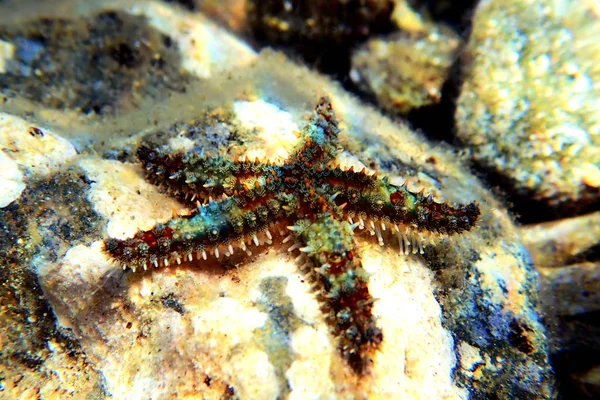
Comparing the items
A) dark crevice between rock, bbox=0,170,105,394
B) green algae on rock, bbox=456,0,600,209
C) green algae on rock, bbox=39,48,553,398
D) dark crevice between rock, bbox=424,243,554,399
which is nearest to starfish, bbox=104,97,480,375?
green algae on rock, bbox=39,48,553,398

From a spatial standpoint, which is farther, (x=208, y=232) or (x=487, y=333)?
(x=487, y=333)

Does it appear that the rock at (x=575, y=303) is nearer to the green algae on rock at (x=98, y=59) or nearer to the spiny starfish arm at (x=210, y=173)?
the spiny starfish arm at (x=210, y=173)

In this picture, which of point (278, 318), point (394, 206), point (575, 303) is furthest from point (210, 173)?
point (575, 303)

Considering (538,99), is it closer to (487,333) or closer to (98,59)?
(487,333)

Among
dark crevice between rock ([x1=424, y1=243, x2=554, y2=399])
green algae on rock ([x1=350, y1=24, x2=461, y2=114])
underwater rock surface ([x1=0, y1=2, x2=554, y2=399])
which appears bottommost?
underwater rock surface ([x1=0, y1=2, x2=554, y2=399])

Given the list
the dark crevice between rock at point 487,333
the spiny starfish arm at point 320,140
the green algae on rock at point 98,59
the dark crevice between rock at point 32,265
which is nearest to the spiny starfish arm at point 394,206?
the spiny starfish arm at point 320,140

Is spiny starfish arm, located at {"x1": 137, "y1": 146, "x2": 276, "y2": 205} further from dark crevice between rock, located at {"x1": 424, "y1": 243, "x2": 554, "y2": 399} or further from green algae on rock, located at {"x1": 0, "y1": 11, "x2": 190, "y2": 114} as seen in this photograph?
green algae on rock, located at {"x1": 0, "y1": 11, "x2": 190, "y2": 114}

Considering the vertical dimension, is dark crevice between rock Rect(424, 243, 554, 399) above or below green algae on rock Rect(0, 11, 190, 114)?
above
